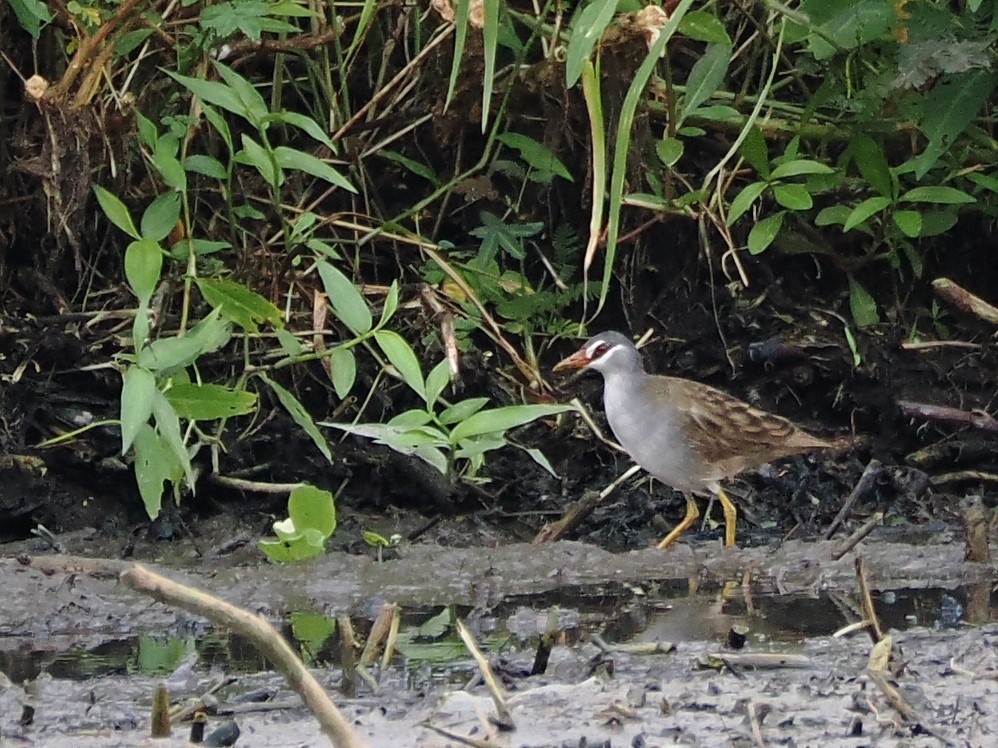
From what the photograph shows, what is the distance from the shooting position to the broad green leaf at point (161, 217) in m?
4.91

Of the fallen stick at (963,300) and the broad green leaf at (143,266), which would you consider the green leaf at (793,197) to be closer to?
the fallen stick at (963,300)

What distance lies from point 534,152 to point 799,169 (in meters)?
0.90

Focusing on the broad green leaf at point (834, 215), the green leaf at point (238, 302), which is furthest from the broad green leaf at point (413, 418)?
the broad green leaf at point (834, 215)

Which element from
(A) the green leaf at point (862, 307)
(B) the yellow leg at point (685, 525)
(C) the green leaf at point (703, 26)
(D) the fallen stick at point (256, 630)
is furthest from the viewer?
(A) the green leaf at point (862, 307)

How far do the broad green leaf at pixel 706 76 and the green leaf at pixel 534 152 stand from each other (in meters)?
0.52

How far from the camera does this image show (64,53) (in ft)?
16.8

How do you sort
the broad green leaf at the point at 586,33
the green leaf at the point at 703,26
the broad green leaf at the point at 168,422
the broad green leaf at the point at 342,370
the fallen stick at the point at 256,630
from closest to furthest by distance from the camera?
the fallen stick at the point at 256,630 → the broad green leaf at the point at 586,33 → the broad green leaf at the point at 168,422 → the broad green leaf at the point at 342,370 → the green leaf at the point at 703,26

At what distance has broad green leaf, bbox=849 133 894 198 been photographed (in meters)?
5.54

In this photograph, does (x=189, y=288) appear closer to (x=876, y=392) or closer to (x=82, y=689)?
(x=82, y=689)

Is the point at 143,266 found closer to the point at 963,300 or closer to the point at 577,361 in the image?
the point at 577,361

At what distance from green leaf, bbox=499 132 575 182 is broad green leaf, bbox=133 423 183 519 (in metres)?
1.77

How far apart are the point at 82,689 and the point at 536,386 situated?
2.55 metres

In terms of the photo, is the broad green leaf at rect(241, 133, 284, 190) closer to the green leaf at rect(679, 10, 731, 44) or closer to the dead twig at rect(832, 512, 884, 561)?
the green leaf at rect(679, 10, 731, 44)

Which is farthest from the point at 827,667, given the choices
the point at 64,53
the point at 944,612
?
the point at 64,53
